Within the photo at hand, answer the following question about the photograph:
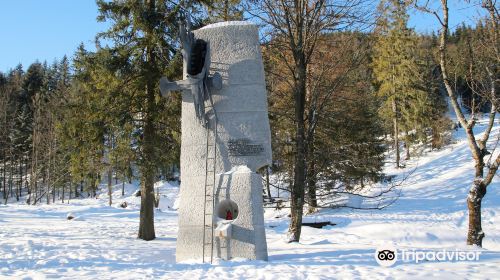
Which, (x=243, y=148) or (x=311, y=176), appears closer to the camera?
(x=243, y=148)

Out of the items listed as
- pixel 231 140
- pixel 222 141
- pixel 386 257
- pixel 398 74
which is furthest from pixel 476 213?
pixel 398 74

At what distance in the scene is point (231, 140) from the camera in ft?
30.1

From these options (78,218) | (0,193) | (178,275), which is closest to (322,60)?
(178,275)


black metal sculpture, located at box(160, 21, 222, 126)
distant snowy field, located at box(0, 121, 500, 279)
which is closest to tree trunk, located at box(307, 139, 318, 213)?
distant snowy field, located at box(0, 121, 500, 279)

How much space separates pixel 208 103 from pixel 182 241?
299cm

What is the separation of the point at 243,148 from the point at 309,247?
300 cm

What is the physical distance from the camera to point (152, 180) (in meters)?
13.8

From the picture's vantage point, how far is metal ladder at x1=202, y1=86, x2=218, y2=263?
29.2 ft

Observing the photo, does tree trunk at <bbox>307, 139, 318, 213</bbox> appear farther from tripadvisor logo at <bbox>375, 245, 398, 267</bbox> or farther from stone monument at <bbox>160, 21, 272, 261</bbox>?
tripadvisor logo at <bbox>375, 245, 398, 267</bbox>

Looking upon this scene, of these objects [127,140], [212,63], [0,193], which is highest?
[212,63]

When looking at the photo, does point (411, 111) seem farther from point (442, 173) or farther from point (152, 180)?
point (152, 180)

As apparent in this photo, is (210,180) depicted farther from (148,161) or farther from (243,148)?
(148,161)

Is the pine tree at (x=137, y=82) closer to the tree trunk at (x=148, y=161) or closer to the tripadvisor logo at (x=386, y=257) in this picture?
the tree trunk at (x=148, y=161)

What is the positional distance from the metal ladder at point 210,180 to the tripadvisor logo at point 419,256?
3.27 meters
